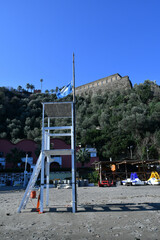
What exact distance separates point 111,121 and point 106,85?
32063 mm

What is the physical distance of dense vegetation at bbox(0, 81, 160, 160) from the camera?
49.9m

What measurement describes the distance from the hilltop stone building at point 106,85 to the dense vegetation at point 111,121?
6015 mm

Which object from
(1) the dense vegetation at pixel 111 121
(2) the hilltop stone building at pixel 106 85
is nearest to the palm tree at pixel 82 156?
(1) the dense vegetation at pixel 111 121

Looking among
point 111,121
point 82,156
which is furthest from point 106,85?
point 82,156

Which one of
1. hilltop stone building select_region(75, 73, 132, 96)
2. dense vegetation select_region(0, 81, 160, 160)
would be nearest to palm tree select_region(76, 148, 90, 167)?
dense vegetation select_region(0, 81, 160, 160)

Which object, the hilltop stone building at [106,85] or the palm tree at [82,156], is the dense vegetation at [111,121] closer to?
the hilltop stone building at [106,85]

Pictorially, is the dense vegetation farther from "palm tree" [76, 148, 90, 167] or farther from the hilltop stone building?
"palm tree" [76, 148, 90, 167]

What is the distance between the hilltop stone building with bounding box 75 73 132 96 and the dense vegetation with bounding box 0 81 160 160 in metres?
6.01

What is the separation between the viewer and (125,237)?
473 cm

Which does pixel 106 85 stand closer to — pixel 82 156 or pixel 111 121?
pixel 111 121

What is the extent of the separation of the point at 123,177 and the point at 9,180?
22004mm

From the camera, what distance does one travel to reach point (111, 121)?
61000 millimetres

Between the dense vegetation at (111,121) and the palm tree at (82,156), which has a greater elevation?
the dense vegetation at (111,121)

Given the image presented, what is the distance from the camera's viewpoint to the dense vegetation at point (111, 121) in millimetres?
49875
